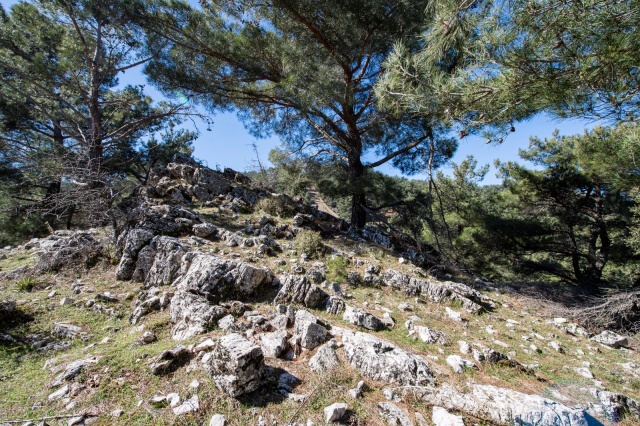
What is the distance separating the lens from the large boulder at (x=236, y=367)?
2.30m

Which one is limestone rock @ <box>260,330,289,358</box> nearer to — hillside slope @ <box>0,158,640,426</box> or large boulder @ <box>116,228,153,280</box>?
hillside slope @ <box>0,158,640,426</box>

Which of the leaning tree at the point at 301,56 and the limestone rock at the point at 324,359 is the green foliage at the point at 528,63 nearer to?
the leaning tree at the point at 301,56

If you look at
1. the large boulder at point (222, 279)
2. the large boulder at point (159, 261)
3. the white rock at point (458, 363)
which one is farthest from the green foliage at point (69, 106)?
the white rock at point (458, 363)

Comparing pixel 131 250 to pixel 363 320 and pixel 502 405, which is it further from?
pixel 502 405

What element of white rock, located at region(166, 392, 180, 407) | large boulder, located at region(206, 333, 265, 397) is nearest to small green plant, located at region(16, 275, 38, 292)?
white rock, located at region(166, 392, 180, 407)

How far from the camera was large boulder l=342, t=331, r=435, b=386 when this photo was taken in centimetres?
261

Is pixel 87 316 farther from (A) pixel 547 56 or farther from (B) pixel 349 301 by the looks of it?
(A) pixel 547 56

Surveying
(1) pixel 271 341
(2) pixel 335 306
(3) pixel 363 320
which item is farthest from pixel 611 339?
(1) pixel 271 341

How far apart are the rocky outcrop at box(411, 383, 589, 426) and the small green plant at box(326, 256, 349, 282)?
2702 mm

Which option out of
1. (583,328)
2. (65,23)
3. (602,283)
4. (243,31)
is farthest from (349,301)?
(65,23)

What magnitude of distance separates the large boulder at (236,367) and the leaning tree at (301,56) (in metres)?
5.47

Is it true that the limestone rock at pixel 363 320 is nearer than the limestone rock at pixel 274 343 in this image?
No

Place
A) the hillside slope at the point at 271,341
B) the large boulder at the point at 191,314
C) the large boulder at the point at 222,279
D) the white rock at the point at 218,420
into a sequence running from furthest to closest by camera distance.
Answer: the large boulder at the point at 222,279 → the large boulder at the point at 191,314 → the hillside slope at the point at 271,341 → the white rock at the point at 218,420

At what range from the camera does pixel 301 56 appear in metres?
6.48
